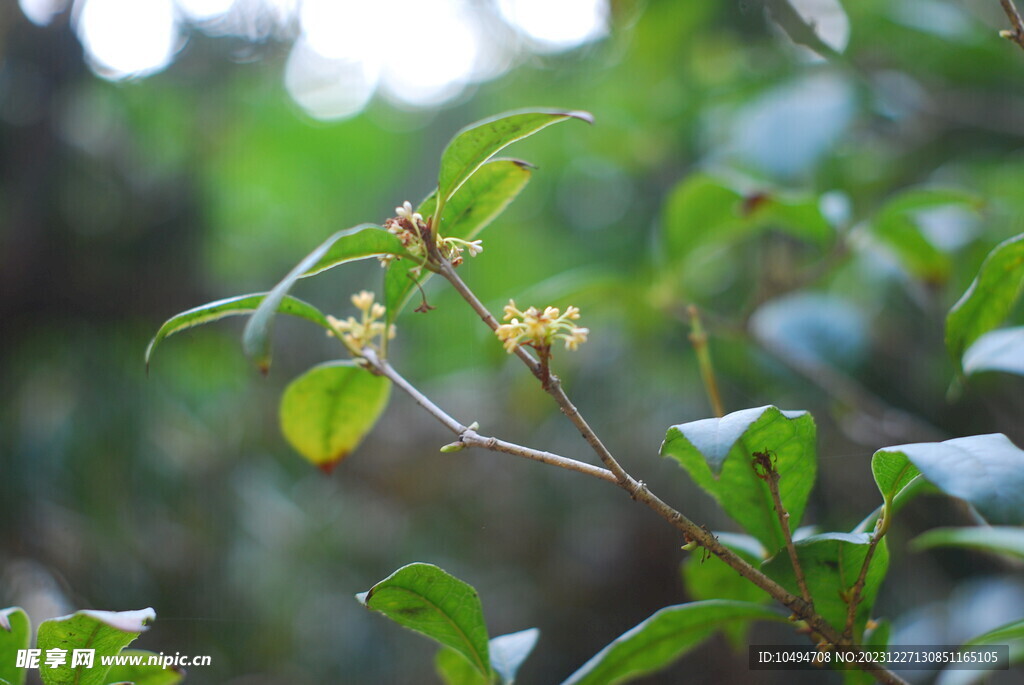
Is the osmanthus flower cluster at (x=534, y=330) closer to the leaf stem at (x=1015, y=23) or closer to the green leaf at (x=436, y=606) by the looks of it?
the green leaf at (x=436, y=606)

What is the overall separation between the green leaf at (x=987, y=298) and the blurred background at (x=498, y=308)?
1.08 feet

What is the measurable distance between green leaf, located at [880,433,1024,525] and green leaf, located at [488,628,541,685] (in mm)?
272

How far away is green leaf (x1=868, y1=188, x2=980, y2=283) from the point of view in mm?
721

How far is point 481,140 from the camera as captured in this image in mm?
415

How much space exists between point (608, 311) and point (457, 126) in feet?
2.42

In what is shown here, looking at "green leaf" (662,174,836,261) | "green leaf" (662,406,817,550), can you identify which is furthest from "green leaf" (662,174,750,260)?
"green leaf" (662,406,817,550)

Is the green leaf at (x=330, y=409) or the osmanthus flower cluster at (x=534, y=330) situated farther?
the green leaf at (x=330, y=409)

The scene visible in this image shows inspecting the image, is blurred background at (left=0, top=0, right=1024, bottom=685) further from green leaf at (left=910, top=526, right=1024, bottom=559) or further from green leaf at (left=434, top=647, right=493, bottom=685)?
green leaf at (left=434, top=647, right=493, bottom=685)

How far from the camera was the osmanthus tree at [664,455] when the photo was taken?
0.37 metres

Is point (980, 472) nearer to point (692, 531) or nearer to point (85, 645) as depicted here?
point (692, 531)

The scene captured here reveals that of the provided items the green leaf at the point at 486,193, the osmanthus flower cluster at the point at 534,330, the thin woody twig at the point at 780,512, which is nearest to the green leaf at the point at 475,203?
the green leaf at the point at 486,193

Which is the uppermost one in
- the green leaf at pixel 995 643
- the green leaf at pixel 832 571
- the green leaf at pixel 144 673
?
the green leaf at pixel 832 571

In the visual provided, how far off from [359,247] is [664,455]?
0.70 ft

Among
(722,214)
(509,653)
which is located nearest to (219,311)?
(509,653)
